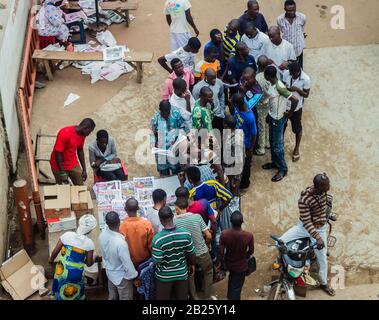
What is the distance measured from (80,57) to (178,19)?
164 cm

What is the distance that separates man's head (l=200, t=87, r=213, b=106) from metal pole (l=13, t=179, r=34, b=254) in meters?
2.39

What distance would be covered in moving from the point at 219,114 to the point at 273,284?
2.48m

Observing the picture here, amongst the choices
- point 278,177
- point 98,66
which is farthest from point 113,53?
point 278,177

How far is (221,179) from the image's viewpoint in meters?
8.73

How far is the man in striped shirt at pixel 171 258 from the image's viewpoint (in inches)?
288

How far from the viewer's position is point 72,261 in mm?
7805

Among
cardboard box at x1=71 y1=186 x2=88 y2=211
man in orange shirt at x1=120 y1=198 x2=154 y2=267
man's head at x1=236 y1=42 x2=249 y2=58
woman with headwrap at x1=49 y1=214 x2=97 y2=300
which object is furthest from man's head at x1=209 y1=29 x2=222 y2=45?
woman with headwrap at x1=49 y1=214 x2=97 y2=300

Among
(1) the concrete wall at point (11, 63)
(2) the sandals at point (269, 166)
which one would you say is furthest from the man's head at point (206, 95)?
(1) the concrete wall at point (11, 63)

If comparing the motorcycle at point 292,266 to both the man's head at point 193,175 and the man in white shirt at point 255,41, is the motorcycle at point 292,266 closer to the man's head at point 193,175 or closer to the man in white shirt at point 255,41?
the man's head at point 193,175

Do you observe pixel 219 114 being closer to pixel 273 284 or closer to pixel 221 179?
pixel 221 179

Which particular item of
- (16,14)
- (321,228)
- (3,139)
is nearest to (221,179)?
(321,228)

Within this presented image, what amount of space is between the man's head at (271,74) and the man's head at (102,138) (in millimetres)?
2151

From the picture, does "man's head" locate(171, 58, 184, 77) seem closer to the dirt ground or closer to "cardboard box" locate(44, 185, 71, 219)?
the dirt ground

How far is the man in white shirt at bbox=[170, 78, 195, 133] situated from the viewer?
9227 mm
